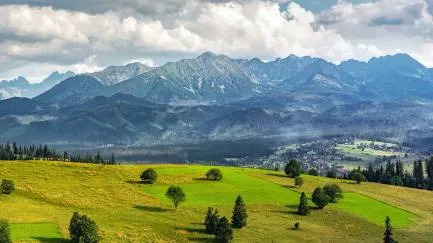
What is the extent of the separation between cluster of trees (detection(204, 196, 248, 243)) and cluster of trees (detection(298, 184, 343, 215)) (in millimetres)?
22046

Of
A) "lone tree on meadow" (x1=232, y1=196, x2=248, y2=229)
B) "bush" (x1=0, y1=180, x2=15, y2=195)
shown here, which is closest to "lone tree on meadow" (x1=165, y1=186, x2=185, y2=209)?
"lone tree on meadow" (x1=232, y1=196, x2=248, y2=229)

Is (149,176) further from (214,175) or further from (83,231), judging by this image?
(83,231)

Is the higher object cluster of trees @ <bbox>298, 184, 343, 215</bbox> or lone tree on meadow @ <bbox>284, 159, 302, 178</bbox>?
lone tree on meadow @ <bbox>284, 159, 302, 178</bbox>

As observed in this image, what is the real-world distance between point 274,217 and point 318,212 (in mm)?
15917

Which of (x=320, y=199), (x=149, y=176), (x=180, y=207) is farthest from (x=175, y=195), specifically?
(x=320, y=199)

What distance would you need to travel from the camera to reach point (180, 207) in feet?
370

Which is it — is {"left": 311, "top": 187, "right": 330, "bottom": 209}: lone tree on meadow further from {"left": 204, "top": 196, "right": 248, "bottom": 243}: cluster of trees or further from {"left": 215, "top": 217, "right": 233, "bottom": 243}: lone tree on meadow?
{"left": 215, "top": 217, "right": 233, "bottom": 243}: lone tree on meadow

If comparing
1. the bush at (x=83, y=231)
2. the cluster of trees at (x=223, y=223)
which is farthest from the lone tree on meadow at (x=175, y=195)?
the bush at (x=83, y=231)

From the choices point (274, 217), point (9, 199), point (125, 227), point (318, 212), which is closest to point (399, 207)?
point (318, 212)

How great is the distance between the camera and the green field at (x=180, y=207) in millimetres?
90625

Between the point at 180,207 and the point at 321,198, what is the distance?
36624 mm

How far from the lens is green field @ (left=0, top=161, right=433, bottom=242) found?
9062 centimetres

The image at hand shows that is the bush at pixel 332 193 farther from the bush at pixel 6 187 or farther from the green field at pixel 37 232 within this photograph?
the bush at pixel 6 187

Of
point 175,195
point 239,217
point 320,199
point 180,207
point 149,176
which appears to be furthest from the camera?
point 149,176
